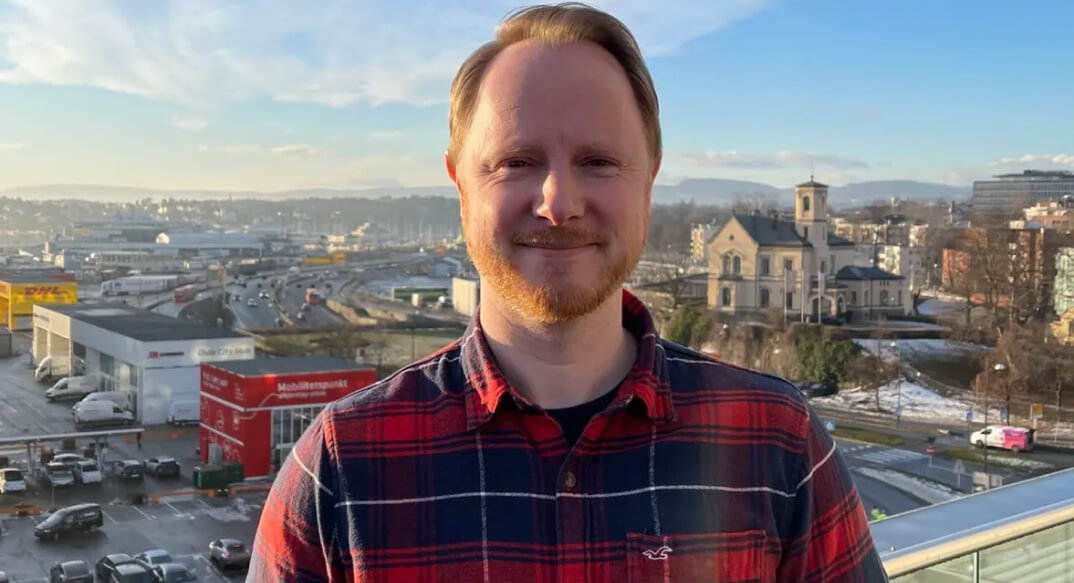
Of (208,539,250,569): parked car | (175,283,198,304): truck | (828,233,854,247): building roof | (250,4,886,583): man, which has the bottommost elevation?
(208,539,250,569): parked car

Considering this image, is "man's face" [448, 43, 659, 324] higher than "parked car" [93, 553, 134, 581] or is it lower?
higher

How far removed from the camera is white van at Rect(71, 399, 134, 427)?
7688mm

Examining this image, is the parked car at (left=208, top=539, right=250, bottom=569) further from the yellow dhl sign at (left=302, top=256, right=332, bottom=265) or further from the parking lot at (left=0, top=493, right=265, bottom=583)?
the yellow dhl sign at (left=302, top=256, right=332, bottom=265)

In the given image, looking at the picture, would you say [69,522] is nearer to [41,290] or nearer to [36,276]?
[41,290]

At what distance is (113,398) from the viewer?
7.96 metres

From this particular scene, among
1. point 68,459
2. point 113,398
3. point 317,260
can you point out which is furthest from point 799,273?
point 317,260

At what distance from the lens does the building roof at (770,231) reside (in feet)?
42.9

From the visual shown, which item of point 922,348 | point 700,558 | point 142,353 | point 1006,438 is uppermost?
point 700,558

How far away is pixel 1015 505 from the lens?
2.64 ft

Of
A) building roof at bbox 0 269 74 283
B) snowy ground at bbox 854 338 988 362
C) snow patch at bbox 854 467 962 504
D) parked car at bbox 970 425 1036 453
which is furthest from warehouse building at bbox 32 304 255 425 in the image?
snowy ground at bbox 854 338 988 362

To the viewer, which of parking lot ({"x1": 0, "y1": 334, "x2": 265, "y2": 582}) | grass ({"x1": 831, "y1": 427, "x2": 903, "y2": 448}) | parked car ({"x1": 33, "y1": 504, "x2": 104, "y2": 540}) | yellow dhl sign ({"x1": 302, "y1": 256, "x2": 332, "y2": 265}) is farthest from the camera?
yellow dhl sign ({"x1": 302, "y1": 256, "x2": 332, "y2": 265})

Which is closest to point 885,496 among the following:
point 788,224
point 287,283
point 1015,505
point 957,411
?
point 957,411

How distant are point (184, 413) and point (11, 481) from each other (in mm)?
1884

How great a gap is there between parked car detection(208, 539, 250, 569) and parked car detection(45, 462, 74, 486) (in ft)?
5.54
